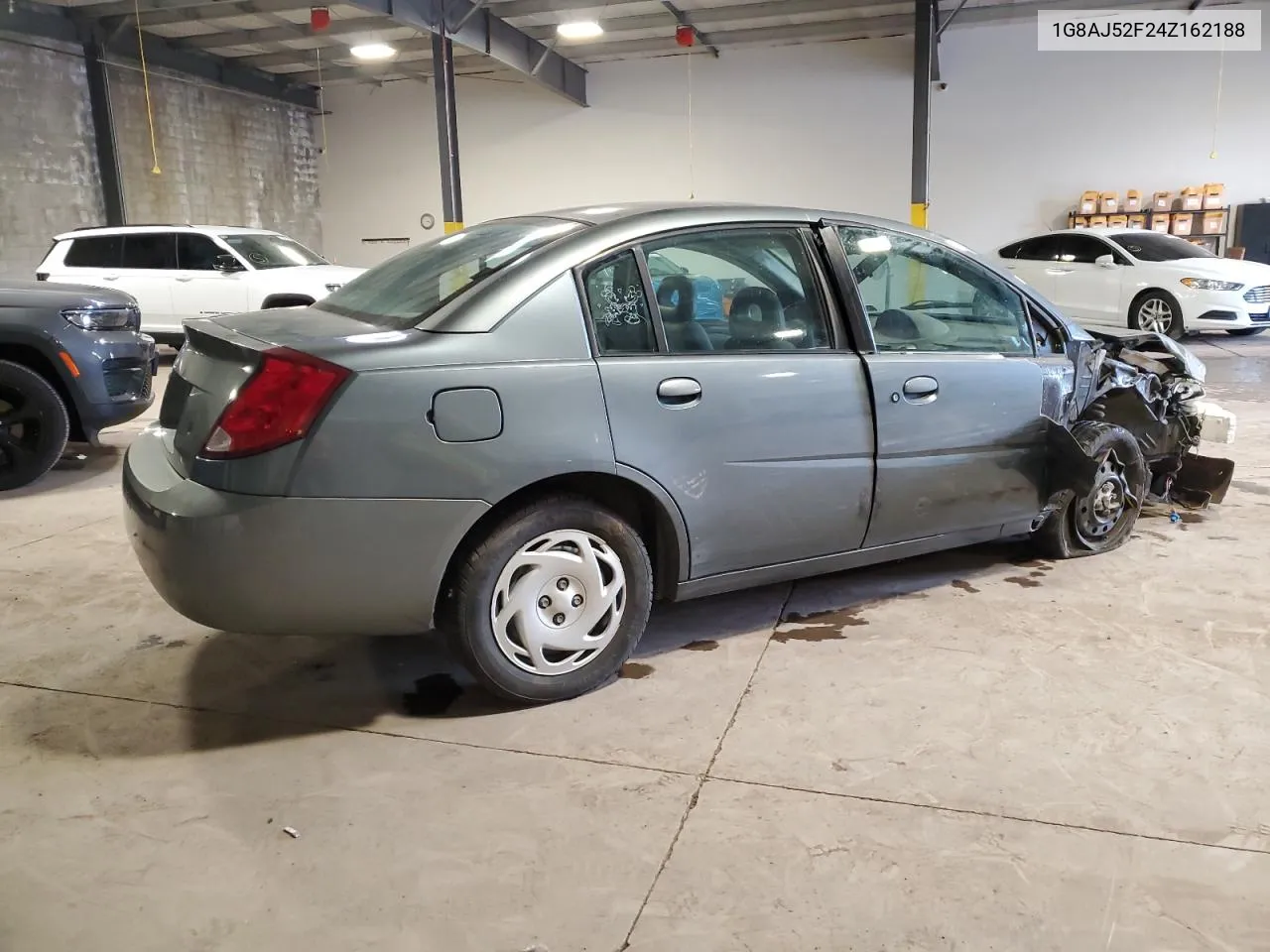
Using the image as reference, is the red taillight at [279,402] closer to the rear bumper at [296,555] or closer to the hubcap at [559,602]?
the rear bumper at [296,555]

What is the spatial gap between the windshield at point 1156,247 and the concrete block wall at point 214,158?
1432 cm

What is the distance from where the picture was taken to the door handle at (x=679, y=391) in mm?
2893

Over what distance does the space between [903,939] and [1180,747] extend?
1.20 m

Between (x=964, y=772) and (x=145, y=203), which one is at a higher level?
(x=145, y=203)

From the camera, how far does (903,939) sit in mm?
1916

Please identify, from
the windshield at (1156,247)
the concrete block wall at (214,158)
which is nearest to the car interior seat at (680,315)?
the windshield at (1156,247)

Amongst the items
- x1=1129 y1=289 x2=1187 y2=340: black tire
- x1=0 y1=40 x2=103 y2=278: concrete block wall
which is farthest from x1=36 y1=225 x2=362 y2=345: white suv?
x1=1129 y1=289 x2=1187 y2=340: black tire

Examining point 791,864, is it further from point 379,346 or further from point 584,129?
point 584,129

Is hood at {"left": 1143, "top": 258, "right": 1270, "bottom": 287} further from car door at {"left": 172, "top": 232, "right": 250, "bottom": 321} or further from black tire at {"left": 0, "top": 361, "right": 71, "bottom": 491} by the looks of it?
black tire at {"left": 0, "top": 361, "right": 71, "bottom": 491}

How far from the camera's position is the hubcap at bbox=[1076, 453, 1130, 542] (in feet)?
13.7

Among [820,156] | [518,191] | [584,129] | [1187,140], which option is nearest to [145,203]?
[518,191]

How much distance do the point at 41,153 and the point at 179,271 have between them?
4.33m

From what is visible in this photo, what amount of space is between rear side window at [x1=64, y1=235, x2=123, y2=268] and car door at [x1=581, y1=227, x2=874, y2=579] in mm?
10541

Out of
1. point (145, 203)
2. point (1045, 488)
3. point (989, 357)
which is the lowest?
point (1045, 488)
